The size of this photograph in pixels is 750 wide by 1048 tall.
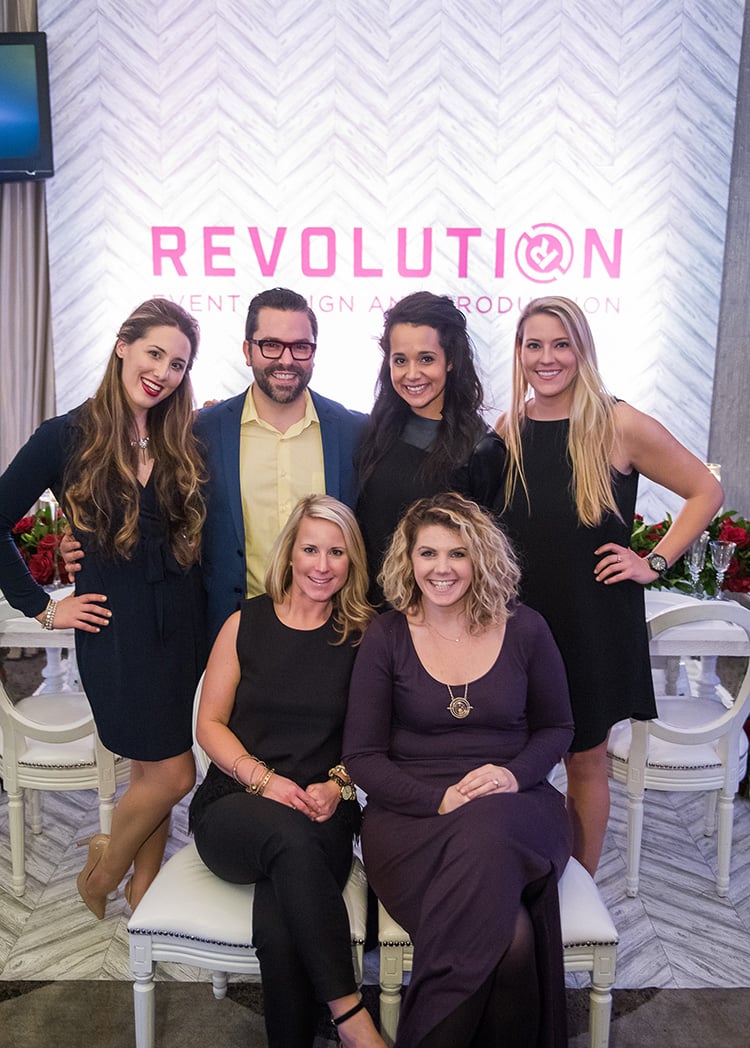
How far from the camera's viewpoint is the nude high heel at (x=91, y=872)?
247cm

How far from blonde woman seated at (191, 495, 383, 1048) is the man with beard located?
0.63 feet


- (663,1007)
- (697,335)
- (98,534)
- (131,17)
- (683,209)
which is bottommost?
(663,1007)

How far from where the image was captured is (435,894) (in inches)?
68.9

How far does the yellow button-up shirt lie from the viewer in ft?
7.86

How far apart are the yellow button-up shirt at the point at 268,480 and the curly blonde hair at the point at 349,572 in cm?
20

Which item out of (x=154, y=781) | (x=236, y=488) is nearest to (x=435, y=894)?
(x=154, y=781)

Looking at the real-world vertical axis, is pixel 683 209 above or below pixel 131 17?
below

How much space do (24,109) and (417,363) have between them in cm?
377

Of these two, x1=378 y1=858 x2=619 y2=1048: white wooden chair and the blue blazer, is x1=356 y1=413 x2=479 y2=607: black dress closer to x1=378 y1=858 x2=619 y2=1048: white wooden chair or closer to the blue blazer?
the blue blazer

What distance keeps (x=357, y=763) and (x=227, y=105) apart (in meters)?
4.29

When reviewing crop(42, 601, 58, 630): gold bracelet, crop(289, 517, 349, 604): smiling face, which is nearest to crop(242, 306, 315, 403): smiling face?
crop(289, 517, 349, 604): smiling face

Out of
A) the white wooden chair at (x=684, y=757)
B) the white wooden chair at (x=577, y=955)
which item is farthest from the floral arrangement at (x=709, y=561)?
the white wooden chair at (x=577, y=955)

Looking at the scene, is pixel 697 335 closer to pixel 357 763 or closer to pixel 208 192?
pixel 208 192

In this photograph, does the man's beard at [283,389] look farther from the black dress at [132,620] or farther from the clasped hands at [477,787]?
the clasped hands at [477,787]
